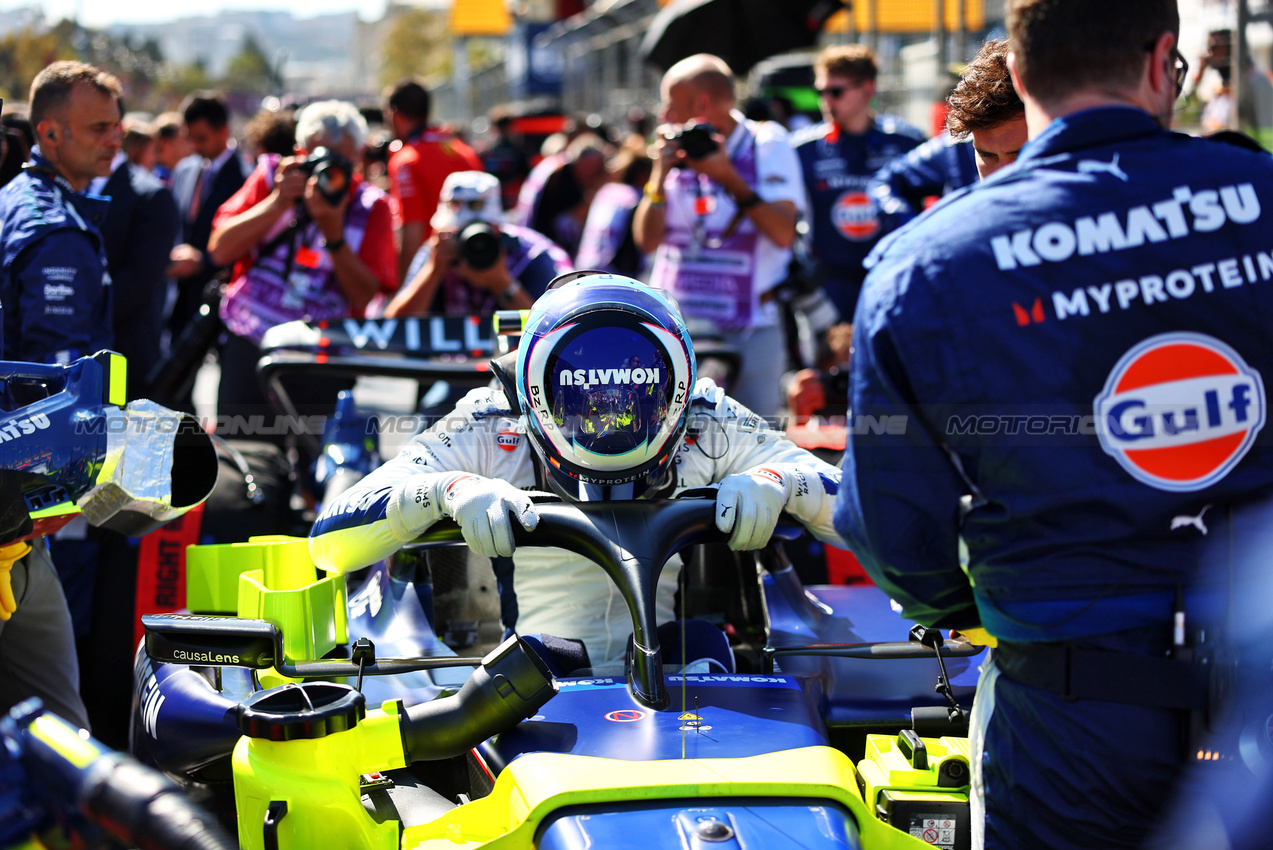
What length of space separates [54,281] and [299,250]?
2.14m

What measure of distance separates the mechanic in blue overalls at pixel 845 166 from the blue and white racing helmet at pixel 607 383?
12.0ft

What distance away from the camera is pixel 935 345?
164cm

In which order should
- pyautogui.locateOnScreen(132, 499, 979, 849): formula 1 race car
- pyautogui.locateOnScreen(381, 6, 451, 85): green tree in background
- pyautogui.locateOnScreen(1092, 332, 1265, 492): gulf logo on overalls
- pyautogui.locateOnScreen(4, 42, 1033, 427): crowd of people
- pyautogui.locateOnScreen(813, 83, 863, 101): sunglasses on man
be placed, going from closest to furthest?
1. pyautogui.locateOnScreen(1092, 332, 1265, 492): gulf logo on overalls
2. pyautogui.locateOnScreen(132, 499, 979, 849): formula 1 race car
3. pyautogui.locateOnScreen(4, 42, 1033, 427): crowd of people
4. pyautogui.locateOnScreen(813, 83, 863, 101): sunglasses on man
5. pyautogui.locateOnScreen(381, 6, 451, 85): green tree in background

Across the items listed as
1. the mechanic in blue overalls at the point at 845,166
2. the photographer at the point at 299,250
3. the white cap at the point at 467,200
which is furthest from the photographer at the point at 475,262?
the mechanic in blue overalls at the point at 845,166

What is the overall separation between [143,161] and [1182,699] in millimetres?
8641

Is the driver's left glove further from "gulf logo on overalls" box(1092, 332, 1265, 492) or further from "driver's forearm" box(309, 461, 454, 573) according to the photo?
"gulf logo on overalls" box(1092, 332, 1265, 492)

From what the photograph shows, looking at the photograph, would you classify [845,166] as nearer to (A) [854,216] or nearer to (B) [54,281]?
(A) [854,216]

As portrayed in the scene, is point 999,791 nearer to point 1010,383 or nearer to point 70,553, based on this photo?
point 1010,383

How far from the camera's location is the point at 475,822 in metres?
2.02

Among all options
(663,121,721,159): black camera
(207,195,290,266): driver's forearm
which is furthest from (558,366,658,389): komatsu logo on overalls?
(207,195,290,266): driver's forearm

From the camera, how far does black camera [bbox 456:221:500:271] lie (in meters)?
5.00

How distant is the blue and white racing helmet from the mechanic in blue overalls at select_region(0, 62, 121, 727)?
1240mm

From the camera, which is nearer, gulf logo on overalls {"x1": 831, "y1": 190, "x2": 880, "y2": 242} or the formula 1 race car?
the formula 1 race car

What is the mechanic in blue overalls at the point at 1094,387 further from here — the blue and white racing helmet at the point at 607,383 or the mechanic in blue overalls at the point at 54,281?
the mechanic in blue overalls at the point at 54,281
